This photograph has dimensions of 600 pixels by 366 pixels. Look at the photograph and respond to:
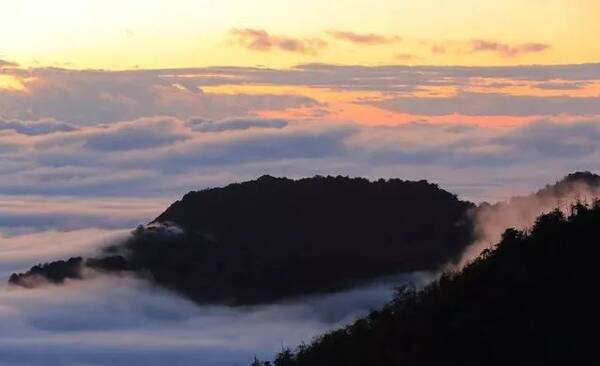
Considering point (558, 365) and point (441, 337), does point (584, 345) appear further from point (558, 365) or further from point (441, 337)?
point (441, 337)

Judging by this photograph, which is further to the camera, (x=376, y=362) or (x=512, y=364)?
(x=376, y=362)

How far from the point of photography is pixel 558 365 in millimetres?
64125

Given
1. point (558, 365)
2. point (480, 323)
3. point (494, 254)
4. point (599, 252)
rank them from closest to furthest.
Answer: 1. point (558, 365)
2. point (480, 323)
3. point (599, 252)
4. point (494, 254)

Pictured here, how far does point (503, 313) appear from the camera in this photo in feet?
236

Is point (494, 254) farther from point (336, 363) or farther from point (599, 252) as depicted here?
point (336, 363)

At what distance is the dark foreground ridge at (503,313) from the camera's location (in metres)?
67.6

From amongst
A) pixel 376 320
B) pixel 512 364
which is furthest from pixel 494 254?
pixel 512 364

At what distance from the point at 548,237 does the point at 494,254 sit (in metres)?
4.05

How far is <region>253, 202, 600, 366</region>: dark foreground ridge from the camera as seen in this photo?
67625 mm

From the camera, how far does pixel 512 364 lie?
2613 inches

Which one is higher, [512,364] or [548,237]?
[548,237]

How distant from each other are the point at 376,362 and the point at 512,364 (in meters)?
12.5

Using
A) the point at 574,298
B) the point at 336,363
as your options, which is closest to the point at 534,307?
the point at 574,298

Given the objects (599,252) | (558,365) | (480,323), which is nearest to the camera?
(558,365)
